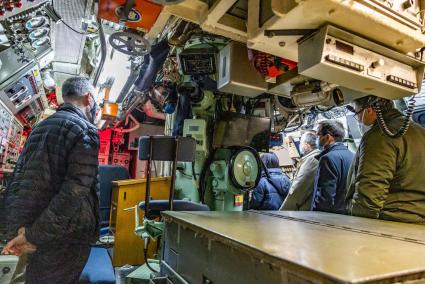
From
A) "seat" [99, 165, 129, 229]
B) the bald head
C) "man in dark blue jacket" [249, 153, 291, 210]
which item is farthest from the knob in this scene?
"seat" [99, 165, 129, 229]

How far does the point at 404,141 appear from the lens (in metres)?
2.03

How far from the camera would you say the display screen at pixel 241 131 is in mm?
4113

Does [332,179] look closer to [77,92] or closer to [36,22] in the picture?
[77,92]

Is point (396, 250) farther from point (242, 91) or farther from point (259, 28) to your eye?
point (242, 91)

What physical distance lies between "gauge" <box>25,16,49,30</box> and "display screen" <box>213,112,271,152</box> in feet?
7.78

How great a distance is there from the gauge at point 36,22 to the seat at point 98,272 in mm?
2485

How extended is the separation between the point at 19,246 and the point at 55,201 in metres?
0.39

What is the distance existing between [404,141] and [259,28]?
1.32 meters

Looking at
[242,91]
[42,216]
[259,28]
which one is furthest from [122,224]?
[259,28]

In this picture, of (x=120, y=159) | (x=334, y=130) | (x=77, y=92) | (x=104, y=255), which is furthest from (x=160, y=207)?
(x=120, y=159)

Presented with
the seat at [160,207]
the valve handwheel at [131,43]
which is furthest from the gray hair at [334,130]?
the valve handwheel at [131,43]

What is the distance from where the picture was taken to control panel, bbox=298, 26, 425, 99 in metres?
1.70

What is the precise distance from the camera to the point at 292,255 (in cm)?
86

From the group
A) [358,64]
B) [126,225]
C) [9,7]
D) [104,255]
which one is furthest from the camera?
→ [126,225]
